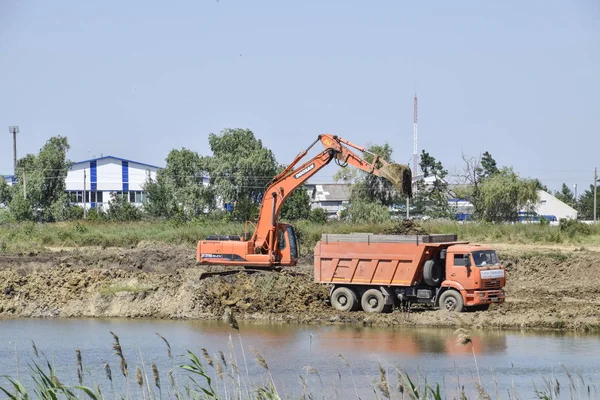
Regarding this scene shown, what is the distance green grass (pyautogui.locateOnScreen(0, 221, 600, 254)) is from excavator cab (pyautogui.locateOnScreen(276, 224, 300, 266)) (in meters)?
13.2

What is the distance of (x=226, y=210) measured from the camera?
79625mm

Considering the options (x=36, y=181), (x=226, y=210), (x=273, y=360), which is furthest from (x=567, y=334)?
(x=36, y=181)

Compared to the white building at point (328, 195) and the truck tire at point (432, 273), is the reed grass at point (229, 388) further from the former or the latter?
the white building at point (328, 195)

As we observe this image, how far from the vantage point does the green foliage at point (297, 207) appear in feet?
249

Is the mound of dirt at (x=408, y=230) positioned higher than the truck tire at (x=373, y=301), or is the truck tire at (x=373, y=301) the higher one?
the mound of dirt at (x=408, y=230)

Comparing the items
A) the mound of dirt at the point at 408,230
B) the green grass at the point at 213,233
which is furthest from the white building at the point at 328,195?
the mound of dirt at the point at 408,230

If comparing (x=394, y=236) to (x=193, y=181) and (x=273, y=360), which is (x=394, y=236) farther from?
(x=193, y=181)

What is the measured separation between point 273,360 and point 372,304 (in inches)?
297

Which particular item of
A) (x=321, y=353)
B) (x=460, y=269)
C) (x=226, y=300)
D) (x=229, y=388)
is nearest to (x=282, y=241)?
(x=226, y=300)

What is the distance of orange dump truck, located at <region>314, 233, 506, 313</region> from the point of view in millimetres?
26797

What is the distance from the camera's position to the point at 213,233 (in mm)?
51781

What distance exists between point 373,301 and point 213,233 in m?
24.8

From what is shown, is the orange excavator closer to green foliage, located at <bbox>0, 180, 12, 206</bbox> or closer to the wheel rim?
the wheel rim

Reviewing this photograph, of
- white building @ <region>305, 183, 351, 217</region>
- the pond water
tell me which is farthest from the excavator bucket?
white building @ <region>305, 183, 351, 217</region>
